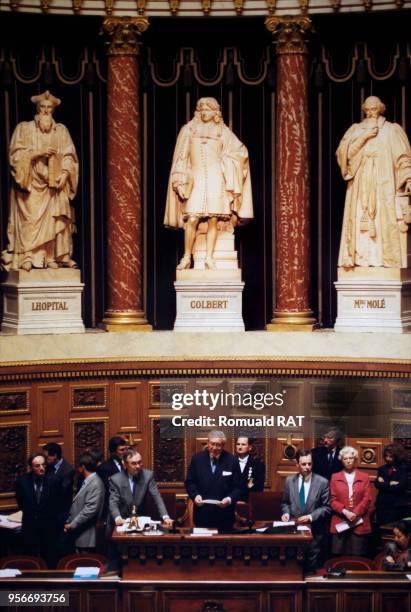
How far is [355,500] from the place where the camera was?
16422 mm

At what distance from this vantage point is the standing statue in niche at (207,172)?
20109 millimetres

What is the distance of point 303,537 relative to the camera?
48.0ft

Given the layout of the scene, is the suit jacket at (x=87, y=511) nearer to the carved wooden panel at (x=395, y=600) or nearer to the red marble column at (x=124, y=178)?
the carved wooden panel at (x=395, y=600)

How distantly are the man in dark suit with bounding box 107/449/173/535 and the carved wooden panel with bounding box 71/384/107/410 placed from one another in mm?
3238

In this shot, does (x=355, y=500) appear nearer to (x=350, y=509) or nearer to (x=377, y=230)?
(x=350, y=509)

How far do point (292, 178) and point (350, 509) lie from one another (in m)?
5.38

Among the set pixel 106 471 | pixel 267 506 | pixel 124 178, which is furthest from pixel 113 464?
pixel 124 178

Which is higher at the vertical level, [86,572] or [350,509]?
[350,509]

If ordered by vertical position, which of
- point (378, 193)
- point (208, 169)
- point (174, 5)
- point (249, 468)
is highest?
point (174, 5)

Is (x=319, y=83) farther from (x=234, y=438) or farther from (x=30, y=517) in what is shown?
(x=30, y=517)

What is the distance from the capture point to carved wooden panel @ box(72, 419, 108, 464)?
19.4 m

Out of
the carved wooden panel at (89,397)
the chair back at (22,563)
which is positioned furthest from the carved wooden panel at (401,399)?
the chair back at (22,563)

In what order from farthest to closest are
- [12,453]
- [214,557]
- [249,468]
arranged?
[12,453] → [249,468] → [214,557]

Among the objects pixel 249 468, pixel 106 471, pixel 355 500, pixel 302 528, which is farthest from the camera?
pixel 249 468
